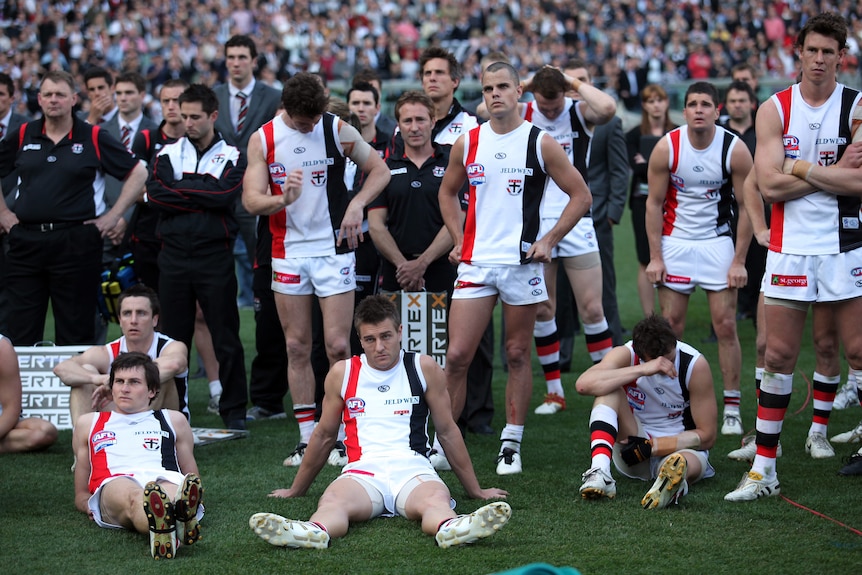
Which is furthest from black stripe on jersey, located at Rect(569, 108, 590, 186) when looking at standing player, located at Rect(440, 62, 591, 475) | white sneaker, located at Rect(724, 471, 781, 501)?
white sneaker, located at Rect(724, 471, 781, 501)

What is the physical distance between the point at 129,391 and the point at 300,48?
69.2 feet

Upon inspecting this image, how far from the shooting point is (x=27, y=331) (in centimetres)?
843

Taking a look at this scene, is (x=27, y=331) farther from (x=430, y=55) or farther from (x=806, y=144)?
(x=806, y=144)

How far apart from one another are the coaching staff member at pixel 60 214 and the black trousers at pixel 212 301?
72cm

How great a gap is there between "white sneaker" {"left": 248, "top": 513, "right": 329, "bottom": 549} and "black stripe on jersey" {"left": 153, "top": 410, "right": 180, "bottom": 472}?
1.05 metres

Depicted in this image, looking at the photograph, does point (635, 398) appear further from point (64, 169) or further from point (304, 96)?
point (64, 169)

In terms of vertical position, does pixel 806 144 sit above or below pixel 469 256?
above

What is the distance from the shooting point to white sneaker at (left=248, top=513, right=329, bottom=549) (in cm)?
492

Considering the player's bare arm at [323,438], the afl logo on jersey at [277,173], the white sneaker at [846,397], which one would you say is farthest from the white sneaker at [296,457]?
the white sneaker at [846,397]

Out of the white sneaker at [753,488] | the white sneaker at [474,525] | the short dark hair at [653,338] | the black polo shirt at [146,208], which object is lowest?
the white sneaker at [753,488]

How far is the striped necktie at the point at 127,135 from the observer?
9.95m

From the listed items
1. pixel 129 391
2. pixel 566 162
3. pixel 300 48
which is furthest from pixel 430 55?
pixel 300 48

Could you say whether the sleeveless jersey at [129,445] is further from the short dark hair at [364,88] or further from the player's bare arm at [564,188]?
the short dark hair at [364,88]

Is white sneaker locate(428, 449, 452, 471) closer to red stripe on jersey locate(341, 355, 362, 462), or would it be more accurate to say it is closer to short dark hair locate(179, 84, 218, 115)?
red stripe on jersey locate(341, 355, 362, 462)
